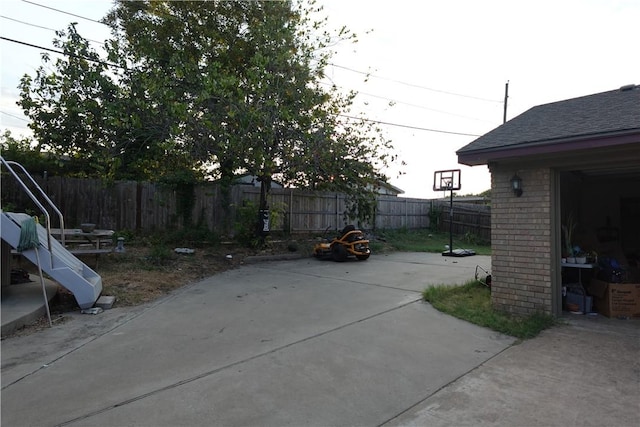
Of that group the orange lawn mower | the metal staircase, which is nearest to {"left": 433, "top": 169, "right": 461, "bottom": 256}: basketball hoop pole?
the orange lawn mower

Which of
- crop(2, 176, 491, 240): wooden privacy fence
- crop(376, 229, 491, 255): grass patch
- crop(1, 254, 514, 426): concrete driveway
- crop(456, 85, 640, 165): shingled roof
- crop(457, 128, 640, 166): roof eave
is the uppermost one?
crop(456, 85, 640, 165): shingled roof

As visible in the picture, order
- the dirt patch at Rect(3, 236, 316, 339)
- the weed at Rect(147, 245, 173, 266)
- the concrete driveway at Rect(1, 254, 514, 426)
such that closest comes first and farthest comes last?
the concrete driveway at Rect(1, 254, 514, 426) → the dirt patch at Rect(3, 236, 316, 339) → the weed at Rect(147, 245, 173, 266)

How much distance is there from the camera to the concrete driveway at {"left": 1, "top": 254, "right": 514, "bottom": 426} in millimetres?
2889

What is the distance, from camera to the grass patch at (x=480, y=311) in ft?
16.4

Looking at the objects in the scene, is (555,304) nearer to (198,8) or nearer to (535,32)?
(535,32)

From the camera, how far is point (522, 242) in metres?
5.61

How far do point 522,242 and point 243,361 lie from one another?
4.35 metres

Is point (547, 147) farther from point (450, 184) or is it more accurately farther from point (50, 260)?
point (450, 184)

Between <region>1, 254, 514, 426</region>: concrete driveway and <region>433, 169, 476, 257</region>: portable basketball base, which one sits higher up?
<region>433, 169, 476, 257</region>: portable basketball base

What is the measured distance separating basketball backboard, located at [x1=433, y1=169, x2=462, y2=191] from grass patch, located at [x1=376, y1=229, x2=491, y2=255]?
8.46 ft

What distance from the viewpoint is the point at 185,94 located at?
1063 cm

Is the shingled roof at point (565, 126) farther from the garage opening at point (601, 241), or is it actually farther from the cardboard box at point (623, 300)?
the cardboard box at point (623, 300)


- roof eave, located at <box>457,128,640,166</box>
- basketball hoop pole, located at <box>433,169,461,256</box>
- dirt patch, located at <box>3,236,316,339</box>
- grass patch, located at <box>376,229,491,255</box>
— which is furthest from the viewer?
grass patch, located at <box>376,229,491,255</box>

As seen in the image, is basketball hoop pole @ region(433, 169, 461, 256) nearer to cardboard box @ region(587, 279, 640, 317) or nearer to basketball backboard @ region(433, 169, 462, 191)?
basketball backboard @ region(433, 169, 462, 191)
